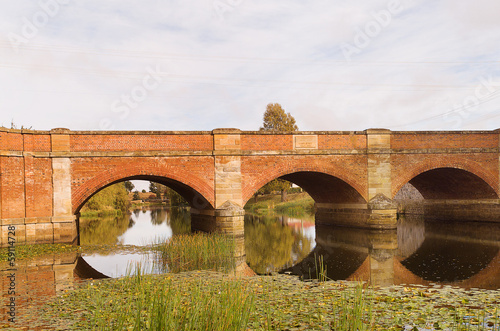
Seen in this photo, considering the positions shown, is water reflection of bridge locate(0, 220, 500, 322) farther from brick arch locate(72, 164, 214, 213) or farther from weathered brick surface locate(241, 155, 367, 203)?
brick arch locate(72, 164, 214, 213)

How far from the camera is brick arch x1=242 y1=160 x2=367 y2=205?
1819 centimetres

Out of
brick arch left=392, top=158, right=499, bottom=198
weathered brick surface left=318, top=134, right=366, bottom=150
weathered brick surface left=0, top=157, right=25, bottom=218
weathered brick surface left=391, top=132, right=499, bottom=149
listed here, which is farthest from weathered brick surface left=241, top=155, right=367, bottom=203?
weathered brick surface left=0, top=157, right=25, bottom=218

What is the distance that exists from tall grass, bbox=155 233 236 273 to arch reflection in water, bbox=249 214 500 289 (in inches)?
37.6

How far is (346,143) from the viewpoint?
63.0 feet

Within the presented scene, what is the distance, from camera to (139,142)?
1722 centimetres

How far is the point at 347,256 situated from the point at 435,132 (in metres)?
9.83

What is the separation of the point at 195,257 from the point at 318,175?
10031 mm

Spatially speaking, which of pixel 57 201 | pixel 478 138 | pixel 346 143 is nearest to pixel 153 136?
pixel 57 201

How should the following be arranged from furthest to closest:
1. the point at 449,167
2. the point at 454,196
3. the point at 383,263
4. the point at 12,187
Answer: the point at 454,196 < the point at 449,167 < the point at 12,187 < the point at 383,263

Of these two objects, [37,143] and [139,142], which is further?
[139,142]

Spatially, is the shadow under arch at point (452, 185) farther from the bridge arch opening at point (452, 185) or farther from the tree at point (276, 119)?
the tree at point (276, 119)

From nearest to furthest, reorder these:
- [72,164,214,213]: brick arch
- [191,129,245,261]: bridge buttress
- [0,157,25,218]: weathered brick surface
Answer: [0,157,25,218]: weathered brick surface < [72,164,214,213]: brick arch < [191,129,245,261]: bridge buttress

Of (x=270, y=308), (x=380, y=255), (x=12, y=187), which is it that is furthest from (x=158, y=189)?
(x=270, y=308)

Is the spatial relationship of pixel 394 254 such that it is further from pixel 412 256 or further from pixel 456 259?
pixel 456 259
